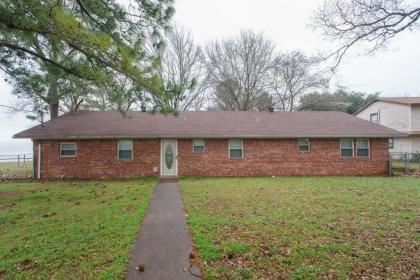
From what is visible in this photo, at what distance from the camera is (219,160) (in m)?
13.6

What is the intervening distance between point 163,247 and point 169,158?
9.31 metres

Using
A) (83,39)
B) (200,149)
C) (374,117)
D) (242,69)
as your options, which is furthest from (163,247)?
(374,117)

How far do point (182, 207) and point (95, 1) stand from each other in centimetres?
604

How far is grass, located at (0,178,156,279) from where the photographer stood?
140 inches

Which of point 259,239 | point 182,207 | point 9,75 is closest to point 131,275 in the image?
point 259,239

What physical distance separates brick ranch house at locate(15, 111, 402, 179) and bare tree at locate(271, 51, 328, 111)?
13523mm

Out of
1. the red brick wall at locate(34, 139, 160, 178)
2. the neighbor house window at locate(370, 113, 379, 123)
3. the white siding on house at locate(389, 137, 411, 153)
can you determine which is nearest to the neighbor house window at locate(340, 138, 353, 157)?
the red brick wall at locate(34, 139, 160, 178)

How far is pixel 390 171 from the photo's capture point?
13.7 metres

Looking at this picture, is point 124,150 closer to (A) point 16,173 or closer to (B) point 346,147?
(A) point 16,173

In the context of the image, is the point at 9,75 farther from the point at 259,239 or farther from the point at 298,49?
the point at 298,49

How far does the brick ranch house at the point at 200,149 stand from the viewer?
1303 centimetres

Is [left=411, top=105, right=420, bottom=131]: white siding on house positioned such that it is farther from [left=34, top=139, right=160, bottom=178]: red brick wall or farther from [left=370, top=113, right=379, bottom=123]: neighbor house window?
[left=34, top=139, right=160, bottom=178]: red brick wall

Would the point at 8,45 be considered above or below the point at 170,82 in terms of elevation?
above

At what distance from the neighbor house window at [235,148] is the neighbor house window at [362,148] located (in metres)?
6.80
